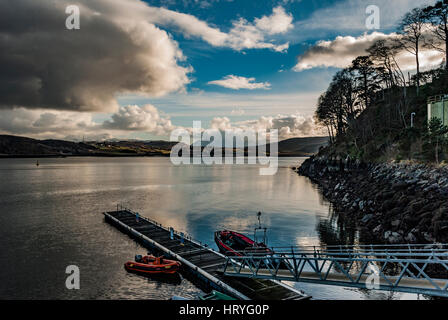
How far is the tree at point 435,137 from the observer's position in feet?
145

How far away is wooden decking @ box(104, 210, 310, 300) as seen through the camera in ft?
71.6

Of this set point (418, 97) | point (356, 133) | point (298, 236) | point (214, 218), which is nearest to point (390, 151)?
point (418, 97)

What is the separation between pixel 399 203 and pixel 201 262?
27.5 metres

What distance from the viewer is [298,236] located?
132 feet

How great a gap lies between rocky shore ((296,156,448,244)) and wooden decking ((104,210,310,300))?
17.7 metres

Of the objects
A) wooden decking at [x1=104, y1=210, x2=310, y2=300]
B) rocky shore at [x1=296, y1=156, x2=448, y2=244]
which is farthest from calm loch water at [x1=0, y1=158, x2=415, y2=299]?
A: rocky shore at [x1=296, y1=156, x2=448, y2=244]

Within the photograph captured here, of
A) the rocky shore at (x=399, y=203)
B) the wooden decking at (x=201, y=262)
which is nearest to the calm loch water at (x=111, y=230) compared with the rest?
the wooden decking at (x=201, y=262)

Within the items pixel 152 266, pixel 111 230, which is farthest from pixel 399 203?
pixel 111 230

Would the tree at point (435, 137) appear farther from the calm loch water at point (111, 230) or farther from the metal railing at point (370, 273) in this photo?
the metal railing at point (370, 273)

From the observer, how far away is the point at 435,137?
4619cm

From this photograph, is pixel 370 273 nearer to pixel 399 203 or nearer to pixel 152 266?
pixel 152 266

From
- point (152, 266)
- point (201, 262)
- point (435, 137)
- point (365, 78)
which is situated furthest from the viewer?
point (365, 78)

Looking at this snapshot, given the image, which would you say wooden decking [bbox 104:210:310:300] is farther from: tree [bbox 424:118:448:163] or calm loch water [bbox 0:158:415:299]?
tree [bbox 424:118:448:163]

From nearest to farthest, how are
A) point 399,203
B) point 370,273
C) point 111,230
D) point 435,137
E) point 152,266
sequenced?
point 370,273 < point 152,266 < point 399,203 < point 111,230 < point 435,137
